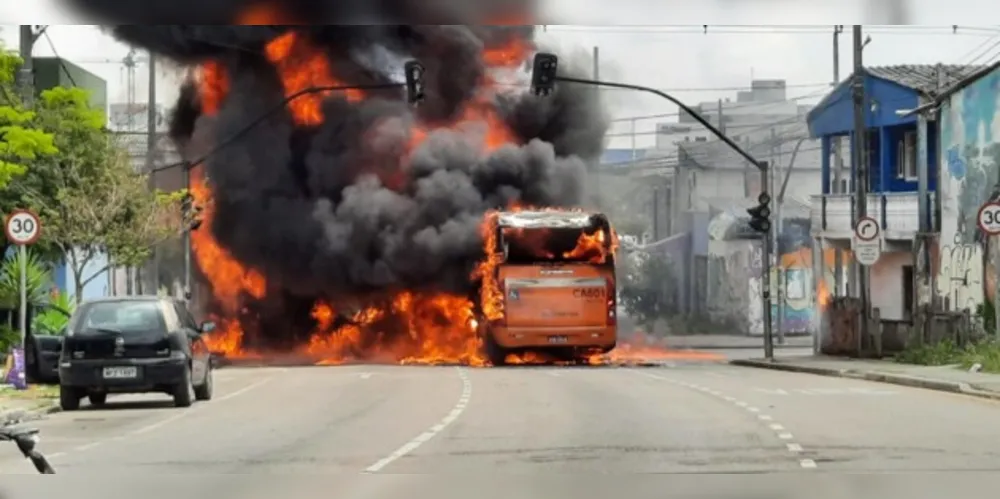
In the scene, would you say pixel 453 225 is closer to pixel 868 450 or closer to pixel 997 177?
pixel 997 177

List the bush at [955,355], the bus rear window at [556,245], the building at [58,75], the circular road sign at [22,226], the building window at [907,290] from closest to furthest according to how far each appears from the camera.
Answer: the circular road sign at [22,226], the bush at [955,355], the bus rear window at [556,245], the building window at [907,290], the building at [58,75]

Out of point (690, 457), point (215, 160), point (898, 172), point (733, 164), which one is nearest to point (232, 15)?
point (690, 457)

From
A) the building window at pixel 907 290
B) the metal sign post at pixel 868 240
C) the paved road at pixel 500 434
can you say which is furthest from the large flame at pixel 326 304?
the paved road at pixel 500 434

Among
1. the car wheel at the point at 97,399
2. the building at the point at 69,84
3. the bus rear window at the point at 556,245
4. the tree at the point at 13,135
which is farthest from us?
the building at the point at 69,84

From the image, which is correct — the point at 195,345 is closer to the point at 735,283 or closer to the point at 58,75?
the point at 58,75

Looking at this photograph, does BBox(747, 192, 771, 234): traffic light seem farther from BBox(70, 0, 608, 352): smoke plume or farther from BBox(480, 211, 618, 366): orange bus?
BBox(70, 0, 608, 352): smoke plume

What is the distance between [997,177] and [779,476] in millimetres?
23689

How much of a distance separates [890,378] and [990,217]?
4728 millimetres

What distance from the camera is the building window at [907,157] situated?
149 feet

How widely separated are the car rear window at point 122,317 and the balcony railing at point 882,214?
22500mm

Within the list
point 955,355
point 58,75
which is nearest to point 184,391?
point 955,355

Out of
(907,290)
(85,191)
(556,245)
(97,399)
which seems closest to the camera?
(97,399)

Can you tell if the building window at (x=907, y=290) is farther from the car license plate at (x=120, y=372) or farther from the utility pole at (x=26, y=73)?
the car license plate at (x=120, y=372)

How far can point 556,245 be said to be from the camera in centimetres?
4209
